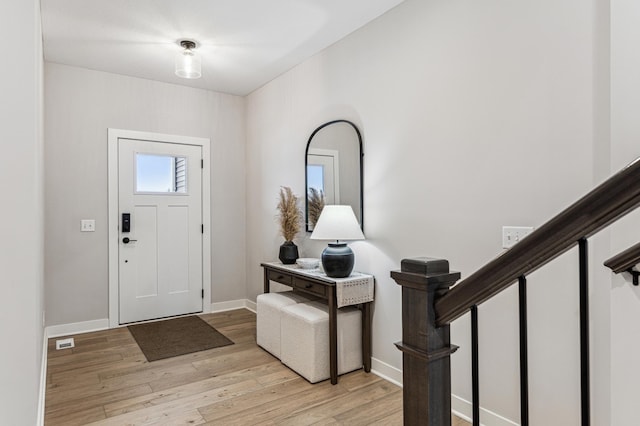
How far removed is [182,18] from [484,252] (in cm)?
279

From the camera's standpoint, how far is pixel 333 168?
343cm

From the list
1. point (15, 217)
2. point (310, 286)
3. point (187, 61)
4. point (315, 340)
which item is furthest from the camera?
point (187, 61)

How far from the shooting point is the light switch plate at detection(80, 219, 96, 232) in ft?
13.2

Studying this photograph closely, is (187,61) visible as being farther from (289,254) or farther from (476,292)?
(476,292)

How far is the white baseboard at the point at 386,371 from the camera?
2.77 metres

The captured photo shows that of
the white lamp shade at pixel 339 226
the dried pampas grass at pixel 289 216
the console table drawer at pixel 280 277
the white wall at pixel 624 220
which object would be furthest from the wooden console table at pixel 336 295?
the white wall at pixel 624 220

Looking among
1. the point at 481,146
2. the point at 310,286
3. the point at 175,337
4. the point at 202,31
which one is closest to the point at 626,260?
the point at 481,146

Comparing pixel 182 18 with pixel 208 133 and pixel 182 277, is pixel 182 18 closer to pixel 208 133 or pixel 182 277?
pixel 208 133

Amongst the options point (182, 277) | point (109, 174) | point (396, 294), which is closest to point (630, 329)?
point (396, 294)

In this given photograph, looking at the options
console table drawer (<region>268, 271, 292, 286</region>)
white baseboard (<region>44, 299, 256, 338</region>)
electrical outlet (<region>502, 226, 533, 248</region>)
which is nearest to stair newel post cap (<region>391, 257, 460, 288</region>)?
electrical outlet (<region>502, 226, 533, 248</region>)

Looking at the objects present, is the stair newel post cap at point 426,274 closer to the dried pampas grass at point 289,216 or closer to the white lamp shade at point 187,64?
the dried pampas grass at point 289,216

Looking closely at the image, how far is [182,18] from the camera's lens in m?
3.00

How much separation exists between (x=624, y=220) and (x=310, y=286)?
6.81 ft

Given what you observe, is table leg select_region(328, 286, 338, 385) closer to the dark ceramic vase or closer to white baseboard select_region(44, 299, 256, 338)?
the dark ceramic vase
